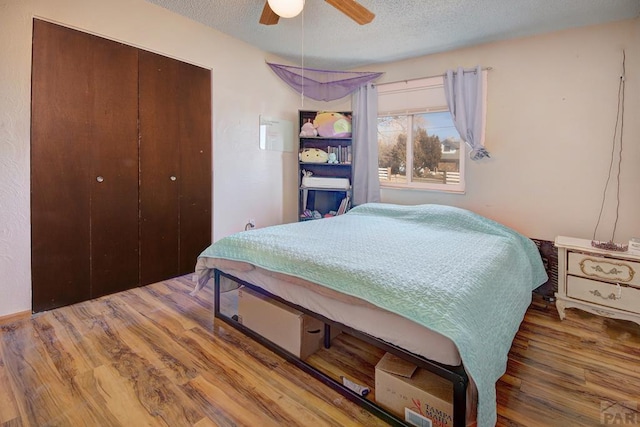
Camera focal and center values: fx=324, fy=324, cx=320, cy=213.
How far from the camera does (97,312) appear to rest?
2406mm

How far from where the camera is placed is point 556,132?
2.88m

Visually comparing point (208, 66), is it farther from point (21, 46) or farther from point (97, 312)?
point (97, 312)

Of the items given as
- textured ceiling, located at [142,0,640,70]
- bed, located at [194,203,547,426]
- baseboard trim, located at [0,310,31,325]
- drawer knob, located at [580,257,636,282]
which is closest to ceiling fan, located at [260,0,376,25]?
textured ceiling, located at [142,0,640,70]

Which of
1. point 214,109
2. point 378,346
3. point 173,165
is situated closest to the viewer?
point 378,346

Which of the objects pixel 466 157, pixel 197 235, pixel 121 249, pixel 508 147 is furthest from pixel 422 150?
pixel 121 249

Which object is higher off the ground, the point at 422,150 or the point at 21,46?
the point at 21,46

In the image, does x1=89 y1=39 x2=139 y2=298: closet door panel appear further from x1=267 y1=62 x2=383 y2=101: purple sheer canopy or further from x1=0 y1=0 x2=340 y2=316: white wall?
x1=267 y1=62 x2=383 y2=101: purple sheer canopy

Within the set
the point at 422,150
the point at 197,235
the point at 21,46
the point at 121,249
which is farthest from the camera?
the point at 422,150

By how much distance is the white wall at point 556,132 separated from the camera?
263 centimetres

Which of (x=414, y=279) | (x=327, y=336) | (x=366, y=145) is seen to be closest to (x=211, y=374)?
(x=327, y=336)

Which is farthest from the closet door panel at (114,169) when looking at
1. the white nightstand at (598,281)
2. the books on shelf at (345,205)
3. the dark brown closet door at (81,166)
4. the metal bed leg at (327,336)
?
the white nightstand at (598,281)

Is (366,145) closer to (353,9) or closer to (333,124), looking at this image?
(333,124)

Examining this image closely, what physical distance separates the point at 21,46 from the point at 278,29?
6.45ft

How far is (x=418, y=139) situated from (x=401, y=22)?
1262mm
